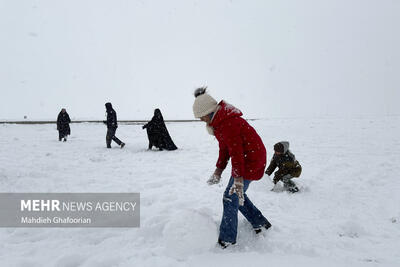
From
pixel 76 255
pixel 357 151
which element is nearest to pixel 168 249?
pixel 76 255

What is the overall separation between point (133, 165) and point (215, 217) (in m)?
4.64

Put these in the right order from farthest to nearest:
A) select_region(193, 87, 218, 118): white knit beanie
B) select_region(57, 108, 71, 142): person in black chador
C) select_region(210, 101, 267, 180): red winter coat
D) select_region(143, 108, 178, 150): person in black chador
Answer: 1. select_region(57, 108, 71, 142): person in black chador
2. select_region(143, 108, 178, 150): person in black chador
3. select_region(193, 87, 218, 118): white knit beanie
4. select_region(210, 101, 267, 180): red winter coat

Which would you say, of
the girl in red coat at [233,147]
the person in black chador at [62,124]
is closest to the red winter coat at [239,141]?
the girl in red coat at [233,147]

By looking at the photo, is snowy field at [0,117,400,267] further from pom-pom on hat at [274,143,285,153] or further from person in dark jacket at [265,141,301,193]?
pom-pom on hat at [274,143,285,153]

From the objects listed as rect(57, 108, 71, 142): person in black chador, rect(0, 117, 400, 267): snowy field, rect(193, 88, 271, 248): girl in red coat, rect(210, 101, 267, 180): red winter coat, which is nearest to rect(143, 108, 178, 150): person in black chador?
rect(0, 117, 400, 267): snowy field

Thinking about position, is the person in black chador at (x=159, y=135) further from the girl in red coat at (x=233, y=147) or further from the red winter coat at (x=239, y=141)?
the red winter coat at (x=239, y=141)

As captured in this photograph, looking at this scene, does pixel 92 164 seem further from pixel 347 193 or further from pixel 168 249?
pixel 347 193

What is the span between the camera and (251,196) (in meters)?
5.31

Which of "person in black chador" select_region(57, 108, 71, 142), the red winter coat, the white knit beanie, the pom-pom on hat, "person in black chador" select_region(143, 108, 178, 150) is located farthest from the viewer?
"person in black chador" select_region(57, 108, 71, 142)

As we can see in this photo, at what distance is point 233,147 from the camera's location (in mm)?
3021

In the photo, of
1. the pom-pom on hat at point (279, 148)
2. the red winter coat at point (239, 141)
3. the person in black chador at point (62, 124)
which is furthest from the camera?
the person in black chador at point (62, 124)

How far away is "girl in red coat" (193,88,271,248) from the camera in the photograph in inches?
119

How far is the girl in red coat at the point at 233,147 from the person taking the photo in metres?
3.03

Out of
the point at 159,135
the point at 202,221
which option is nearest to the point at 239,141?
the point at 202,221
